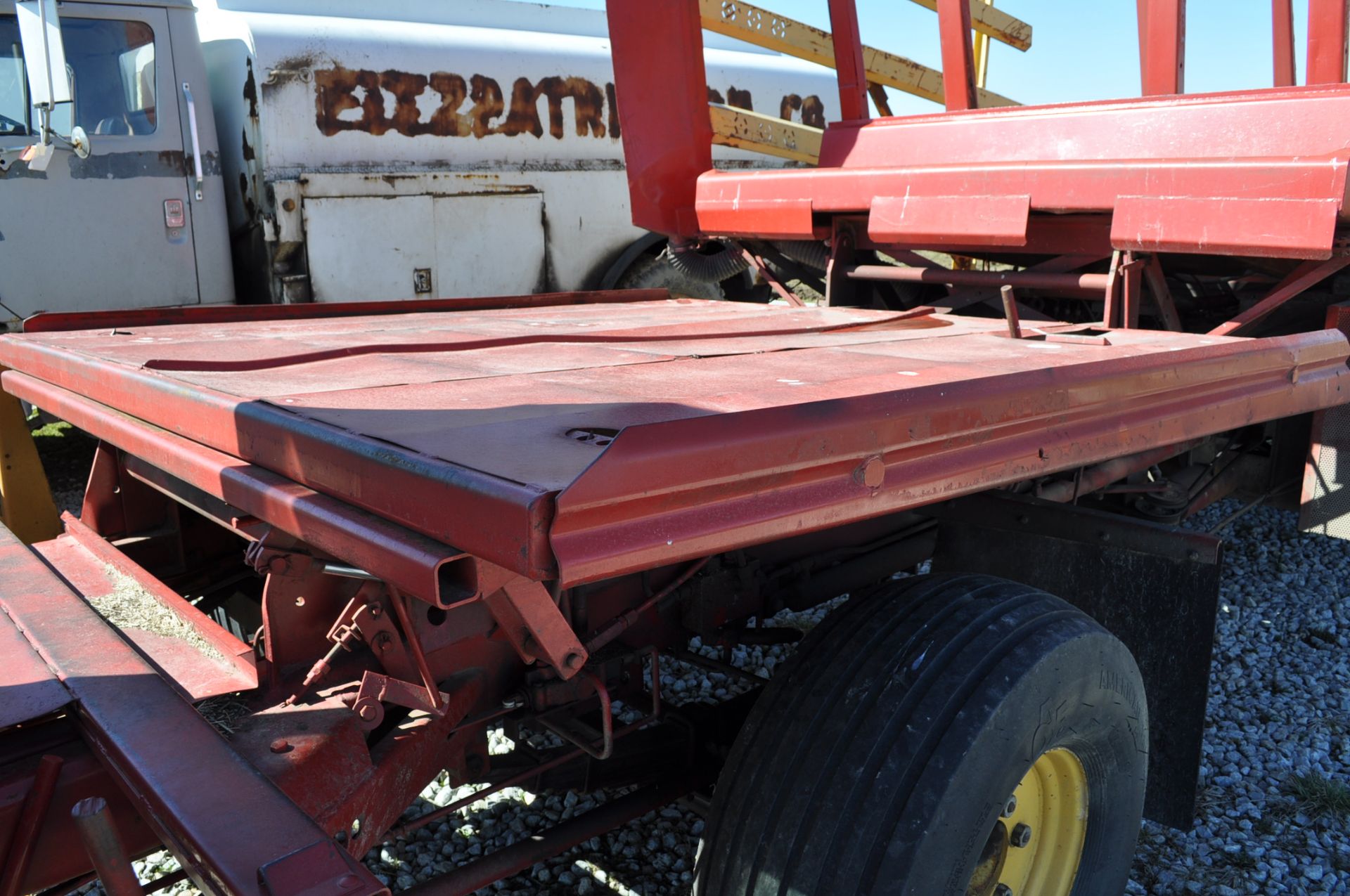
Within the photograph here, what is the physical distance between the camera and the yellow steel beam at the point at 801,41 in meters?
5.57

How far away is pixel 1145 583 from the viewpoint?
6.74 ft

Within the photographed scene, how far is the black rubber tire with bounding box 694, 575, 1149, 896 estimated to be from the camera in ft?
4.68

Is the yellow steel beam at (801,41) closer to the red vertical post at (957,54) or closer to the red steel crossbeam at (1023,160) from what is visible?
the red vertical post at (957,54)

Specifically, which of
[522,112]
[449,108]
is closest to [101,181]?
[449,108]

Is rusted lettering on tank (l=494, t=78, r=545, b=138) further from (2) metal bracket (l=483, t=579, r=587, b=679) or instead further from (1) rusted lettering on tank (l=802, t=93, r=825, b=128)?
(2) metal bracket (l=483, t=579, r=587, b=679)

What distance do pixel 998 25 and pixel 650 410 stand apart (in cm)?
560

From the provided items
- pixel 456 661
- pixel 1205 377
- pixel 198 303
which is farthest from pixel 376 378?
pixel 198 303

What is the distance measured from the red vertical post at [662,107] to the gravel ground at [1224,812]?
150 centimetres

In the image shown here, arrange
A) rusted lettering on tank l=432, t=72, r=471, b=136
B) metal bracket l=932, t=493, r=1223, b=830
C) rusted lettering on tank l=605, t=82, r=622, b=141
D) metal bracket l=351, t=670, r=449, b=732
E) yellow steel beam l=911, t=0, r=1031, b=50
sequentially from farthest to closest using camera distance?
yellow steel beam l=911, t=0, r=1031, b=50, rusted lettering on tank l=605, t=82, r=622, b=141, rusted lettering on tank l=432, t=72, r=471, b=136, metal bracket l=932, t=493, r=1223, b=830, metal bracket l=351, t=670, r=449, b=732

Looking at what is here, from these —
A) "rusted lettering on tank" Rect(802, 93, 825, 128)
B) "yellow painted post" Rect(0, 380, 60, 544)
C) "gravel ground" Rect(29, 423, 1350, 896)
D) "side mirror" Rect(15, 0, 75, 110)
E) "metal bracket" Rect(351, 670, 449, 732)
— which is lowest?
"gravel ground" Rect(29, 423, 1350, 896)

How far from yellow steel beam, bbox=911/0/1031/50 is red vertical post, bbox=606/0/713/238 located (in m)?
3.14

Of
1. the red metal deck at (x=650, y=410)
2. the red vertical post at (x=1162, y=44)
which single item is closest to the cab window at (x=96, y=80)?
the red metal deck at (x=650, y=410)

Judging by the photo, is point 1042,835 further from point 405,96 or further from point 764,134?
point 764,134

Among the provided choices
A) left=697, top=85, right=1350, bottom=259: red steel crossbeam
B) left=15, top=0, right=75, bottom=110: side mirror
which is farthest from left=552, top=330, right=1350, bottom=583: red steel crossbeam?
left=15, top=0, right=75, bottom=110: side mirror
